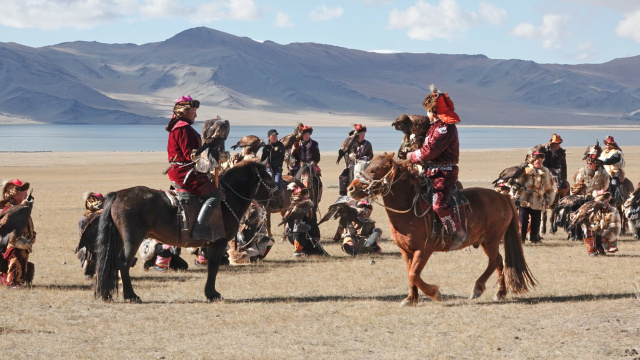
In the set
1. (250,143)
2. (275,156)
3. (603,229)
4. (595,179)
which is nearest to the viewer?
(603,229)

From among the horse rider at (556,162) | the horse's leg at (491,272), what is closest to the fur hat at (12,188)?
the horse's leg at (491,272)

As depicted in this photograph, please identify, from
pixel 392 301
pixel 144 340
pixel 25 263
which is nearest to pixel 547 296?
pixel 392 301

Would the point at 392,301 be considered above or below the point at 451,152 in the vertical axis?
below

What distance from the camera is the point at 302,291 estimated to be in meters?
12.0

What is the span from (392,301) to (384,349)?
258 cm

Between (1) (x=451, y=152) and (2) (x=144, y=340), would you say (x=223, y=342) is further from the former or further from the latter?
(1) (x=451, y=152)

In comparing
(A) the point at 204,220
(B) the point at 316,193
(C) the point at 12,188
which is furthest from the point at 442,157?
(B) the point at 316,193

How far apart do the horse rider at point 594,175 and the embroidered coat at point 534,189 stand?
1254 millimetres

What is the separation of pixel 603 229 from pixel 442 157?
5.56 metres

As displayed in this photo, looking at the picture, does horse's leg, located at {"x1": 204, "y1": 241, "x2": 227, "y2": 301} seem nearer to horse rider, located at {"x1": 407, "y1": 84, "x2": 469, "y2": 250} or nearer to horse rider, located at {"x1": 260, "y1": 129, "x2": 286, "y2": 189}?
horse rider, located at {"x1": 407, "y1": 84, "x2": 469, "y2": 250}

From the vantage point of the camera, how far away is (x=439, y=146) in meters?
10.3

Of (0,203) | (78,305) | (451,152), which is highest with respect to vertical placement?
(451,152)

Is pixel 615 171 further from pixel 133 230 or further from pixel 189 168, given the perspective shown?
pixel 133 230

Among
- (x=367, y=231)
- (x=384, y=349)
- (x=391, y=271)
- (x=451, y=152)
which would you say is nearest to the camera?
(x=384, y=349)
